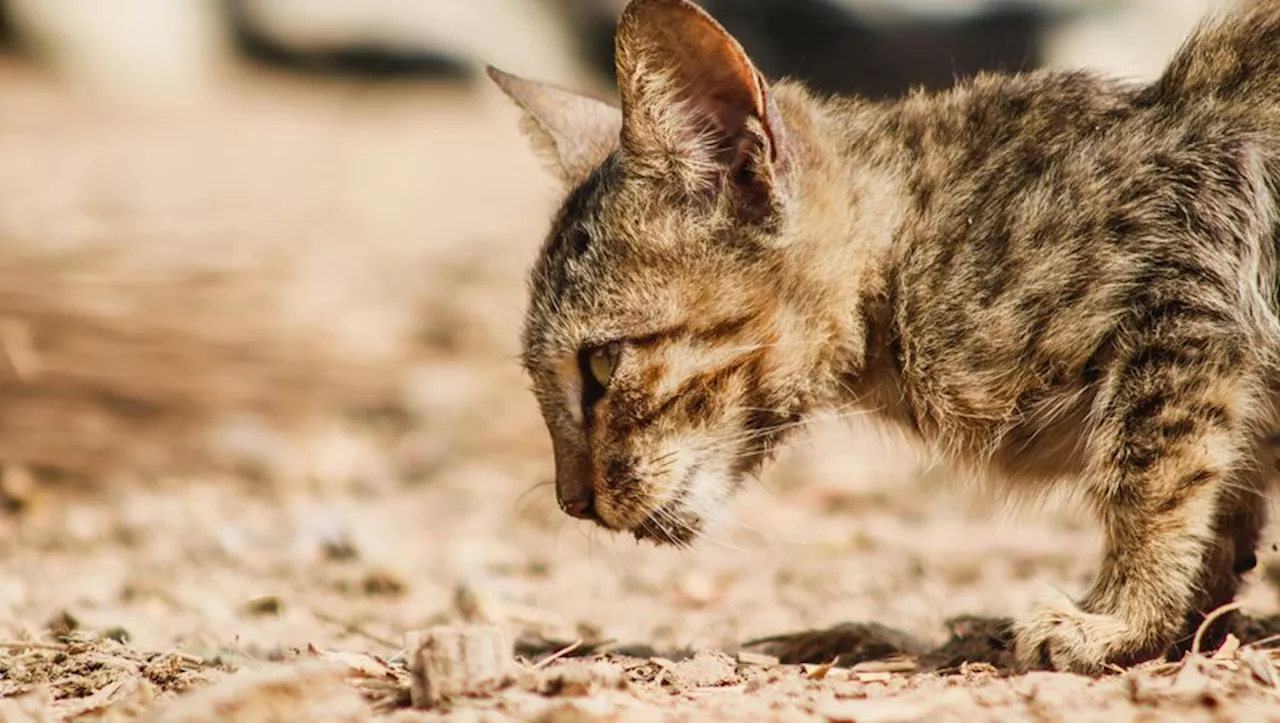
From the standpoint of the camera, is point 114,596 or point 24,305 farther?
point 24,305

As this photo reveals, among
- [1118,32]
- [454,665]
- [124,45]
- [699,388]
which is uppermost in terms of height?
[1118,32]

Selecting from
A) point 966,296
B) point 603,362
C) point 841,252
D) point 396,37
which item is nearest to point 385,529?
point 603,362

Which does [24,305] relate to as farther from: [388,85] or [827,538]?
[388,85]

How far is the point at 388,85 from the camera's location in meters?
12.6

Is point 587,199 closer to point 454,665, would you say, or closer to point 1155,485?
point 454,665

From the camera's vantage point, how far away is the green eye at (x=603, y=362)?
3.46m

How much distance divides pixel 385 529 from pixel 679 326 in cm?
290

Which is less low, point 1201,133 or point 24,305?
point 1201,133

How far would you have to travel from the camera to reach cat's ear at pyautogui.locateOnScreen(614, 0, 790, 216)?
3.16 meters

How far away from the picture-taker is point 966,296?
329cm

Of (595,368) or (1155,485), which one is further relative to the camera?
(595,368)

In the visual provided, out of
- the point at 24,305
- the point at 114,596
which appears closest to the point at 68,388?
the point at 24,305

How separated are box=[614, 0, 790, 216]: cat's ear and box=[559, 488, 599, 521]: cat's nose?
0.82 metres

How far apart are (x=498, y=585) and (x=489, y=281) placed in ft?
9.98
